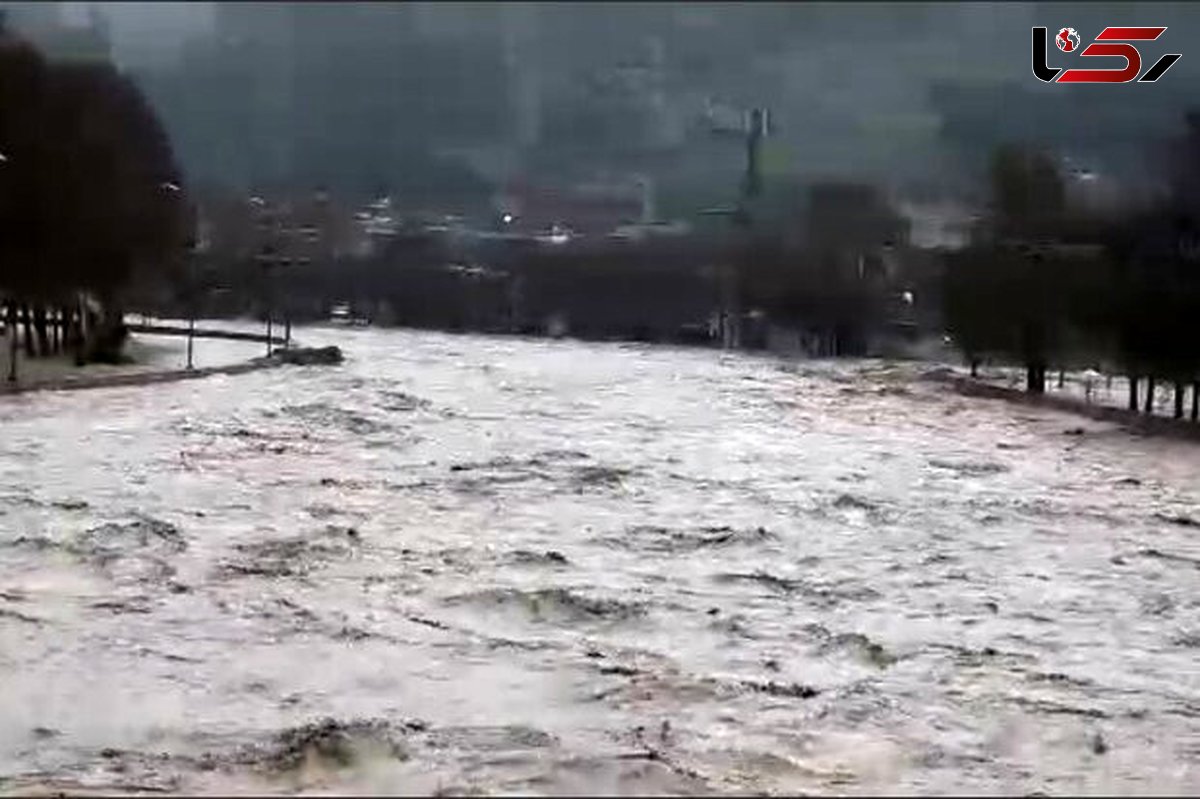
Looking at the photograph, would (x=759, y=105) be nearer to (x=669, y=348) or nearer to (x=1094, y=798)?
(x=669, y=348)

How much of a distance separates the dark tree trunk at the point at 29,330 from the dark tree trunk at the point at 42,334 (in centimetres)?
7

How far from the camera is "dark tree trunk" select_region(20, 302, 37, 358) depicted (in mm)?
23642

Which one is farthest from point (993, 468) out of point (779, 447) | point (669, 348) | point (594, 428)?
point (669, 348)

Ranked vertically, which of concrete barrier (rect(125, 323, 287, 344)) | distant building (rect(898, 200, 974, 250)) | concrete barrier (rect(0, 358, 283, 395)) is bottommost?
concrete barrier (rect(0, 358, 283, 395))

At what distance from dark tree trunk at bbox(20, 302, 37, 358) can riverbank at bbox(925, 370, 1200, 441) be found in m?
12.6

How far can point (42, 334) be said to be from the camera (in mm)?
24406

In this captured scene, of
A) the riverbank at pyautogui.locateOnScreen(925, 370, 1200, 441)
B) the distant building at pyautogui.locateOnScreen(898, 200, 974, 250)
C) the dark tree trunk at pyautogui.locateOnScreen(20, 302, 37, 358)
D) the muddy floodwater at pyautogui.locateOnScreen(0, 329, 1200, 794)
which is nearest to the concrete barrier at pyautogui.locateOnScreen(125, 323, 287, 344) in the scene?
the dark tree trunk at pyautogui.locateOnScreen(20, 302, 37, 358)

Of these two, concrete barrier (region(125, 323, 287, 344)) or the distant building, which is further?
concrete barrier (region(125, 323, 287, 344))

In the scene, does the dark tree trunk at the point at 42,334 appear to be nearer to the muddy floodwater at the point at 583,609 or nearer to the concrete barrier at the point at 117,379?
the concrete barrier at the point at 117,379

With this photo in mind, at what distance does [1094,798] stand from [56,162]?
19946 mm

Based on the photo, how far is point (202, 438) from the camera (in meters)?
16.2

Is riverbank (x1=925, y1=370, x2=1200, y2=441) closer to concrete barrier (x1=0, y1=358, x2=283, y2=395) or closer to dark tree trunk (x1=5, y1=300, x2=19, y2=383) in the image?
concrete barrier (x1=0, y1=358, x2=283, y2=395)

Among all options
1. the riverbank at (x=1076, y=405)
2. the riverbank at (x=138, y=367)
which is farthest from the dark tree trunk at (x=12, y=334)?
Result: the riverbank at (x=1076, y=405)

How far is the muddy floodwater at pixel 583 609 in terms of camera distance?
18.7 ft
